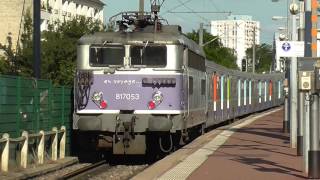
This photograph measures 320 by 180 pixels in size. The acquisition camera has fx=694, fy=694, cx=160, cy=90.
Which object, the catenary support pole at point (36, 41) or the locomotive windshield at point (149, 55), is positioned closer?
the locomotive windshield at point (149, 55)

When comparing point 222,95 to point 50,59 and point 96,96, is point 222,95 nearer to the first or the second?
point 50,59

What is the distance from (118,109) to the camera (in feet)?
57.9

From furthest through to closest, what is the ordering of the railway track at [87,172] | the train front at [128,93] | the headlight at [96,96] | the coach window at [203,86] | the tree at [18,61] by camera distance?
the tree at [18,61] < the coach window at [203,86] < the headlight at [96,96] < the train front at [128,93] < the railway track at [87,172]

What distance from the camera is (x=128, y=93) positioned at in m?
17.7

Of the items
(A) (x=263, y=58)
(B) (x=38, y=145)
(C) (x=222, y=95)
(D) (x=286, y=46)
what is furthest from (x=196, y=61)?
(A) (x=263, y=58)

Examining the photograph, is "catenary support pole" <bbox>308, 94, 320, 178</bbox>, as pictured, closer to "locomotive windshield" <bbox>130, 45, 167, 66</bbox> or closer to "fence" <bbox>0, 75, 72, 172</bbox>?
"locomotive windshield" <bbox>130, 45, 167, 66</bbox>

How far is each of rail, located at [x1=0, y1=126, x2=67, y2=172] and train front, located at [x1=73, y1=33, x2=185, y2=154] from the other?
91 centimetres

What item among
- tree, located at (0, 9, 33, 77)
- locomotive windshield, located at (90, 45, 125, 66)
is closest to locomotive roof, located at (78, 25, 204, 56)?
locomotive windshield, located at (90, 45, 125, 66)

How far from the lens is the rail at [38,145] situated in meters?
15.0

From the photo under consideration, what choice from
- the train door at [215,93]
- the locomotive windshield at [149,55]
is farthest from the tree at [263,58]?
the locomotive windshield at [149,55]

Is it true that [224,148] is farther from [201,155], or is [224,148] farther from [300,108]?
[300,108]

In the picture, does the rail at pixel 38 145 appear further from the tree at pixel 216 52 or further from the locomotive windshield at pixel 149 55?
the tree at pixel 216 52

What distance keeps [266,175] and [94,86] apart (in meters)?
6.00

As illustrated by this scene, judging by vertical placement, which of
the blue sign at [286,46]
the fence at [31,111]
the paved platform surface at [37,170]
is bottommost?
the paved platform surface at [37,170]
